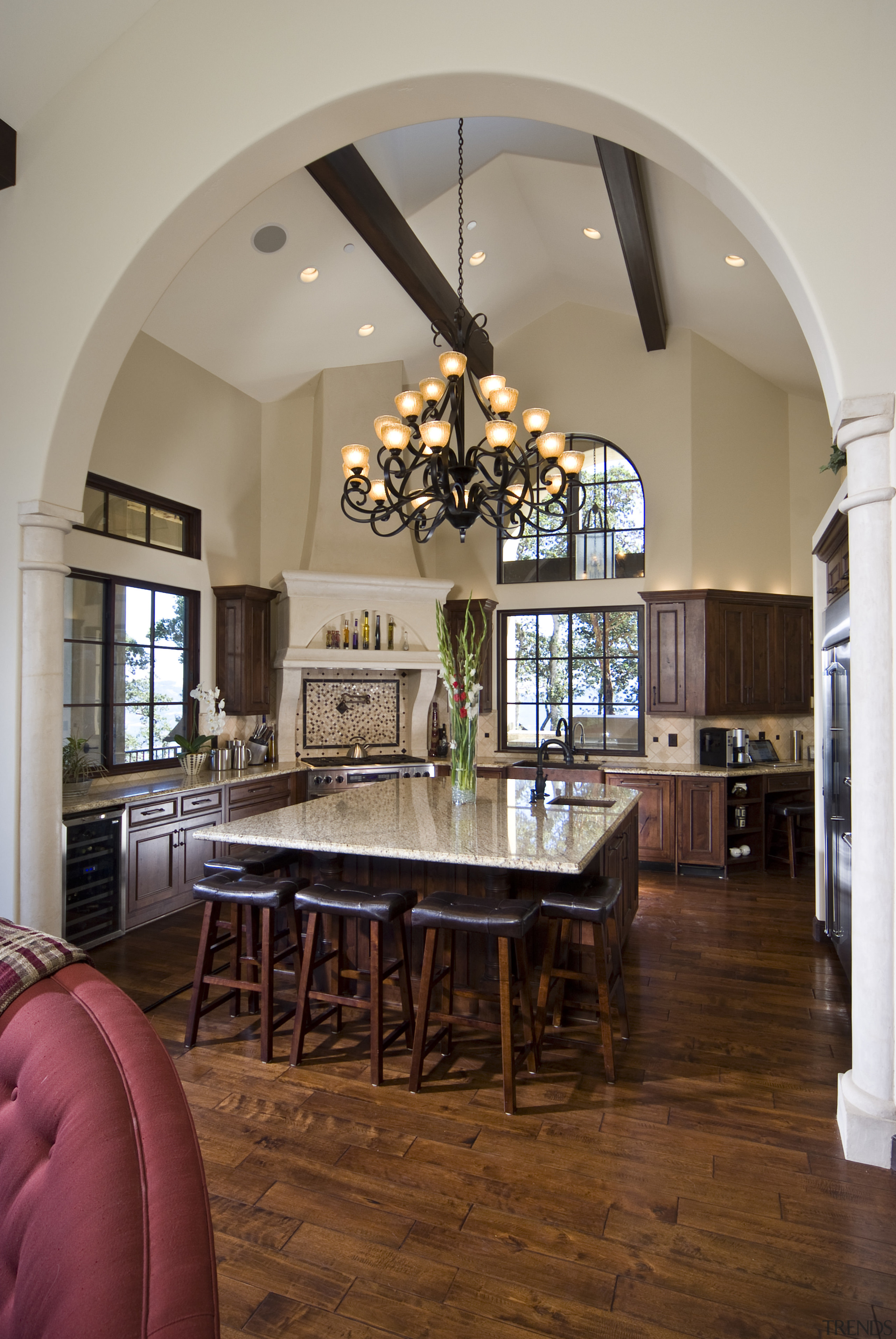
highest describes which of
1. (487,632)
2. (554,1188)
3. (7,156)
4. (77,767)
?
(7,156)

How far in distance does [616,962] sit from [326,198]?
5.21 metres

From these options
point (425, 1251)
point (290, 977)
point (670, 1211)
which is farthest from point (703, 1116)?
point (290, 977)

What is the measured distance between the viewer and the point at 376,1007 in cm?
301

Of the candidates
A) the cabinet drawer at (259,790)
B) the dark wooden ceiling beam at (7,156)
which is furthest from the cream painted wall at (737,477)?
the dark wooden ceiling beam at (7,156)

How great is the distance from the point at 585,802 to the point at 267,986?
1974mm

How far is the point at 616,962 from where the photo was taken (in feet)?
11.6

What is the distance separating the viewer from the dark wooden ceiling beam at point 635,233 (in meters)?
4.82

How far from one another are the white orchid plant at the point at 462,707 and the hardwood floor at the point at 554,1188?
1306 mm

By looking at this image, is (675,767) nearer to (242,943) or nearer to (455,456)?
(455,456)

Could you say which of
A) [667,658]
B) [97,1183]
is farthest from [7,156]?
[667,658]

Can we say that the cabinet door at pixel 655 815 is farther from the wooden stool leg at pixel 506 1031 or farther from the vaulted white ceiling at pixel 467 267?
the wooden stool leg at pixel 506 1031

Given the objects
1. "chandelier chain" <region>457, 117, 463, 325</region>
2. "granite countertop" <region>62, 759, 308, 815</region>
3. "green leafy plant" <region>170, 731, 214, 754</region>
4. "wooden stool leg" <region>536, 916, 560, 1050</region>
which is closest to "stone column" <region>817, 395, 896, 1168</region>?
"wooden stool leg" <region>536, 916, 560, 1050</region>

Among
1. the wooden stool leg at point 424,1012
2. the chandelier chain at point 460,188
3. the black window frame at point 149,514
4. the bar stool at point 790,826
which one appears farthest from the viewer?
the bar stool at point 790,826

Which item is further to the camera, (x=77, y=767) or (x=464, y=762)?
(x=77, y=767)
